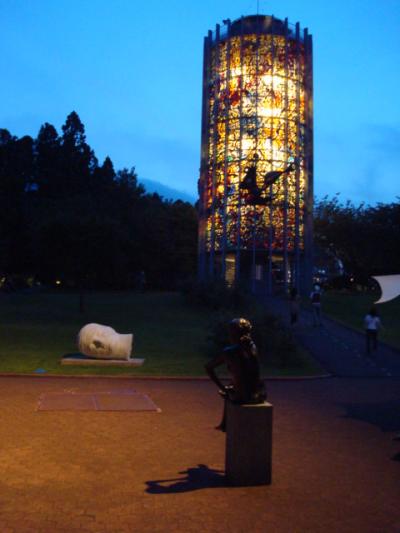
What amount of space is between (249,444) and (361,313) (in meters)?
32.4

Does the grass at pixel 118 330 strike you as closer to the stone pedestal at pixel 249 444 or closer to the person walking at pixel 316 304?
the person walking at pixel 316 304

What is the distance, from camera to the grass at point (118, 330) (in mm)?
17312

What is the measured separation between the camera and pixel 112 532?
5.83 m

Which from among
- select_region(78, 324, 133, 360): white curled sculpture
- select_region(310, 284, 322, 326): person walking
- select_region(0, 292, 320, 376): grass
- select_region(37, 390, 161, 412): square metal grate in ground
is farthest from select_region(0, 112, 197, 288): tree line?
select_region(37, 390, 161, 412): square metal grate in ground

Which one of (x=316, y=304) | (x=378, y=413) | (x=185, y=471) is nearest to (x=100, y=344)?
(x=378, y=413)

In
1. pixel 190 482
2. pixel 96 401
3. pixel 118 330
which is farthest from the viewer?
pixel 118 330

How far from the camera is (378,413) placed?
12016 mm

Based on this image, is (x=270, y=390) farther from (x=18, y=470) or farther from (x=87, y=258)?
(x=87, y=258)

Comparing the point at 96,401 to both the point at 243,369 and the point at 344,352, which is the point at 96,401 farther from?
the point at 344,352

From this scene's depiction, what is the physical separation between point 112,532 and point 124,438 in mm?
3656

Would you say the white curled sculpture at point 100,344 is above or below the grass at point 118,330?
above

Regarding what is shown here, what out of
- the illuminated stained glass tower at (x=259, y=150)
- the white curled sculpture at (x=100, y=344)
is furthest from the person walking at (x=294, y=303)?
the illuminated stained glass tower at (x=259, y=150)

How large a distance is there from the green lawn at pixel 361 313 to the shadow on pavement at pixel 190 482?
57.5ft

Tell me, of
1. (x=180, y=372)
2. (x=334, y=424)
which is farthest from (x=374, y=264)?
(x=334, y=424)
